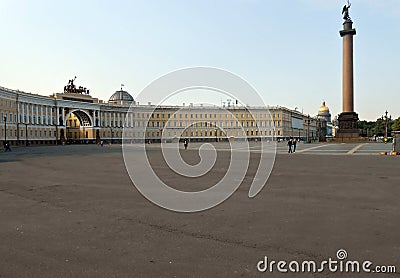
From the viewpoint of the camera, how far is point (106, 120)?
10700 centimetres

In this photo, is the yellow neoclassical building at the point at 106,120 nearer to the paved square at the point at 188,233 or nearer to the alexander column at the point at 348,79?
the alexander column at the point at 348,79

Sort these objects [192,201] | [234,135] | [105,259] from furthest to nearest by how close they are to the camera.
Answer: [234,135], [192,201], [105,259]

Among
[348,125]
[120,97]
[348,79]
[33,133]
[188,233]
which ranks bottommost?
[188,233]

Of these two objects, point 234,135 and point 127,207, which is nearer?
point 127,207

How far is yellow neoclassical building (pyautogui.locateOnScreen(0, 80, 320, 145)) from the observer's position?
258 feet

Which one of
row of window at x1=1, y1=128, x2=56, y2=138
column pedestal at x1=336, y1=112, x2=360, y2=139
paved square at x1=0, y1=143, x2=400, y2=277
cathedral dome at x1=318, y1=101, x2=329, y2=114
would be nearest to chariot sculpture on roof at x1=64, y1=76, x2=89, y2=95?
row of window at x1=1, y1=128, x2=56, y2=138

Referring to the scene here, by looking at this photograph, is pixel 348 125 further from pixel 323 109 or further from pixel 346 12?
pixel 323 109

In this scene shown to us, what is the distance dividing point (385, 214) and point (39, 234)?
23.7 ft

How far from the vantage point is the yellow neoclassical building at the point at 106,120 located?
78.6 m

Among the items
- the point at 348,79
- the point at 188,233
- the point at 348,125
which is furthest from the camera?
the point at 348,125

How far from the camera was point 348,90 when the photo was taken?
57.6m

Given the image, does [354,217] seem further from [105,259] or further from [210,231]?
[105,259]

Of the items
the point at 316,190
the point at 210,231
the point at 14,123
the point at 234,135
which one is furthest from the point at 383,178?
the point at 234,135

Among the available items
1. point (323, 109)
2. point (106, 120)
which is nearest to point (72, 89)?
point (106, 120)
